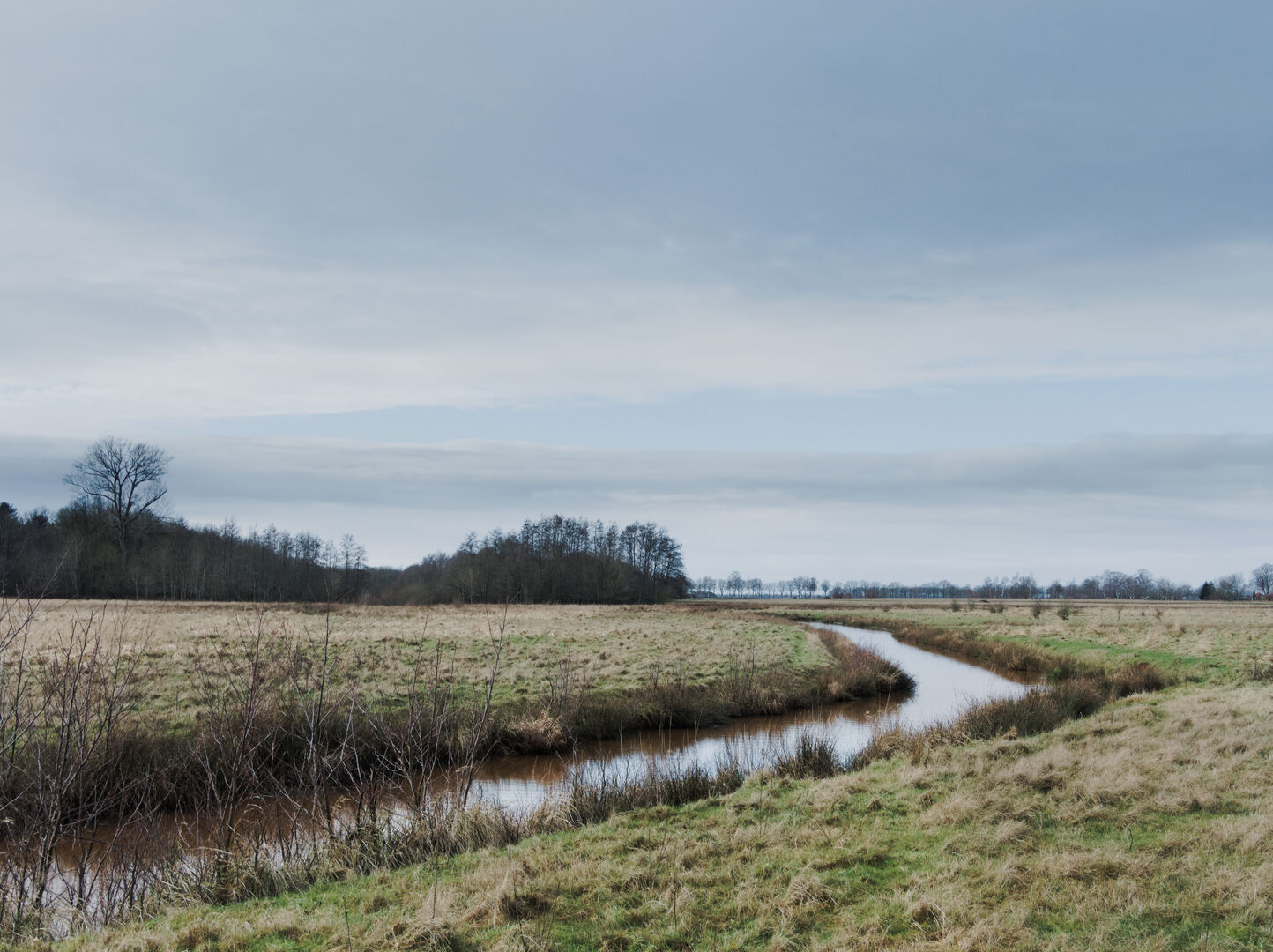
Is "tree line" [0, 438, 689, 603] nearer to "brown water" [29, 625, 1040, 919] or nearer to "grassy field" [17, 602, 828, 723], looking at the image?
"grassy field" [17, 602, 828, 723]

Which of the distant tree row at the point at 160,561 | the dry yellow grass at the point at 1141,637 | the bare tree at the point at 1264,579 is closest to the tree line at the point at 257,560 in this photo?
the distant tree row at the point at 160,561

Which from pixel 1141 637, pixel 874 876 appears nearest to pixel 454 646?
pixel 874 876

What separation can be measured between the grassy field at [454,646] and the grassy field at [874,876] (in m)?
5.93

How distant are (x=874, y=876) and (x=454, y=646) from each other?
8.47 m

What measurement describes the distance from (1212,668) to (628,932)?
22727 mm

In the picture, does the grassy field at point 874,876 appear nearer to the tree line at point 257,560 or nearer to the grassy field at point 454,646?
the grassy field at point 454,646

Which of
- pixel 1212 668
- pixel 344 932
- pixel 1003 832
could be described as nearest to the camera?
pixel 344 932

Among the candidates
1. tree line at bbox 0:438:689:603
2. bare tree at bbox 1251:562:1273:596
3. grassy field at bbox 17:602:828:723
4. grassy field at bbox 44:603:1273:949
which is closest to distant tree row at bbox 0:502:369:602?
tree line at bbox 0:438:689:603

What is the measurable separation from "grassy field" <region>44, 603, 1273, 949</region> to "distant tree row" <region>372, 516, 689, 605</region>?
5830 centimetres

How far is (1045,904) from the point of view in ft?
18.0

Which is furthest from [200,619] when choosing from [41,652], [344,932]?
[344,932]

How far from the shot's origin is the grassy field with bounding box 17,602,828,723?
1711 centimetres

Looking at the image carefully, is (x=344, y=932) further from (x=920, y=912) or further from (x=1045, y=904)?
(x=1045, y=904)

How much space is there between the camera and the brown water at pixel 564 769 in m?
7.32
